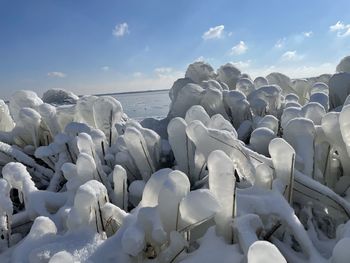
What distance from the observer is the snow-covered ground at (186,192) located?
81 centimetres

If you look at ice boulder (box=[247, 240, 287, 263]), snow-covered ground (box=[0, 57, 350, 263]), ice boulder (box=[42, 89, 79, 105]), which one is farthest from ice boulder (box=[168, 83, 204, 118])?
ice boulder (box=[247, 240, 287, 263])

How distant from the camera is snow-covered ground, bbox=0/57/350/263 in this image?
2.65ft

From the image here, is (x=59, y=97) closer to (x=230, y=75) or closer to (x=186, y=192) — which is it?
(x=230, y=75)

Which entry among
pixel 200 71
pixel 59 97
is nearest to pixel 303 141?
pixel 200 71

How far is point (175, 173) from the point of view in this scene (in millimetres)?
819

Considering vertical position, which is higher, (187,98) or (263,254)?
(187,98)

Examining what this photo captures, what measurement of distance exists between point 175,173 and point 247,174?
328 mm

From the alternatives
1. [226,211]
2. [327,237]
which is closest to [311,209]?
[327,237]

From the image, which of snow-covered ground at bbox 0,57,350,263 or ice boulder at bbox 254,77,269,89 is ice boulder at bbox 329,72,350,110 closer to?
snow-covered ground at bbox 0,57,350,263

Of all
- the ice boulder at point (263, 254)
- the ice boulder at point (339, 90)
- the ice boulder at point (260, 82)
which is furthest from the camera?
the ice boulder at point (260, 82)

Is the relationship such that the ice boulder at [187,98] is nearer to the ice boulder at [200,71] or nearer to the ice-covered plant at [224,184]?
the ice boulder at [200,71]

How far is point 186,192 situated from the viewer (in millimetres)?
824

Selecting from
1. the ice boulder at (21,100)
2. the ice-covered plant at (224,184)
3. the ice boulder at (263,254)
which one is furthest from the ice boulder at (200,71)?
the ice boulder at (263,254)

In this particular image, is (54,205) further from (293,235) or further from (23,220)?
(293,235)
